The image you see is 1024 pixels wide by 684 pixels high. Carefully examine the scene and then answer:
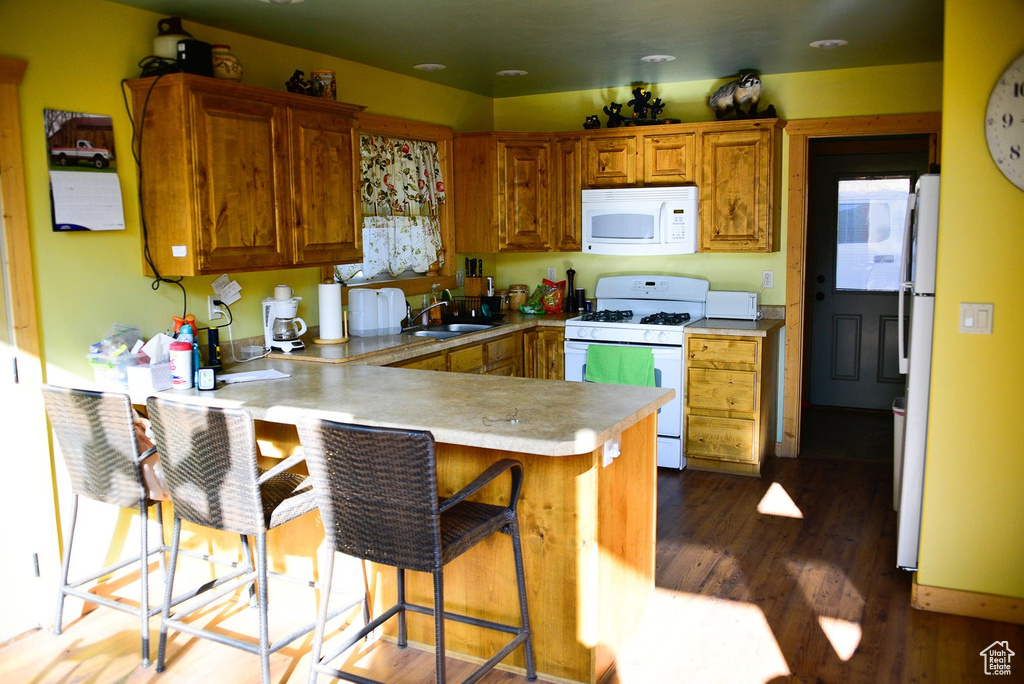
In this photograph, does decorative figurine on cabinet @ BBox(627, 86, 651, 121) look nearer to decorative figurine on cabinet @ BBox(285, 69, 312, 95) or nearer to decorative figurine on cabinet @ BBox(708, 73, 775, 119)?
decorative figurine on cabinet @ BBox(708, 73, 775, 119)

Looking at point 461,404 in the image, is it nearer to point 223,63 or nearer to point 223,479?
point 223,479

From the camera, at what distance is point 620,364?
518 centimetres

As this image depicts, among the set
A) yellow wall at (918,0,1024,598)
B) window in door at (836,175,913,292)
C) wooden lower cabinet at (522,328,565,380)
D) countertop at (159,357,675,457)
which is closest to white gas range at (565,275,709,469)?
wooden lower cabinet at (522,328,565,380)

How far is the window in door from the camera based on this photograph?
6418 mm

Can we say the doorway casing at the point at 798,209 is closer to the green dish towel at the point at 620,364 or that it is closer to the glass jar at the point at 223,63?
the green dish towel at the point at 620,364

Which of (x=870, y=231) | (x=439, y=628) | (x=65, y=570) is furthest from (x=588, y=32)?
(x=870, y=231)

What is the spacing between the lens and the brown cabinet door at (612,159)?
17.8 feet

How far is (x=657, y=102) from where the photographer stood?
17.7 ft

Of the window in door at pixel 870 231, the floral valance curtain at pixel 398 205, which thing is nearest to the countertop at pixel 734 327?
the window in door at pixel 870 231

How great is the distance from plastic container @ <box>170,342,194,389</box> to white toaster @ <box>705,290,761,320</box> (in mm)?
3347

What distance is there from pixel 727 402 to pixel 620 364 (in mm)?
673

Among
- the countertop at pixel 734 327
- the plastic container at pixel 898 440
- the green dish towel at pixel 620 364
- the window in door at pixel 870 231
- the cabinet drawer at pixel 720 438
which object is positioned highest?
the window in door at pixel 870 231

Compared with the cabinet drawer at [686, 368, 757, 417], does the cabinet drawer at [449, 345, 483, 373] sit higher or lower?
higher

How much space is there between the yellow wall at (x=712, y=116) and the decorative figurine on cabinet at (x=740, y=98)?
0.24m
